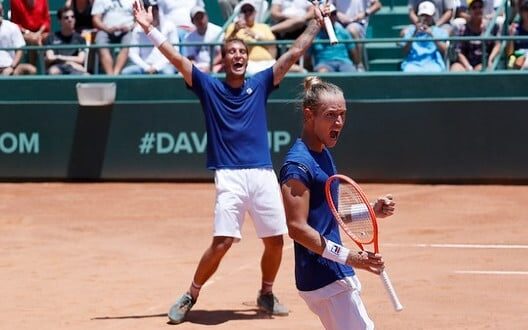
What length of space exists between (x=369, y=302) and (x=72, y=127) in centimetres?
800

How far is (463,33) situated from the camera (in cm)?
1593

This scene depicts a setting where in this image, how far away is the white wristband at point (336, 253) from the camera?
17.6 feet

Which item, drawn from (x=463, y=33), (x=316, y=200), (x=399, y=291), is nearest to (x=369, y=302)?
(x=399, y=291)

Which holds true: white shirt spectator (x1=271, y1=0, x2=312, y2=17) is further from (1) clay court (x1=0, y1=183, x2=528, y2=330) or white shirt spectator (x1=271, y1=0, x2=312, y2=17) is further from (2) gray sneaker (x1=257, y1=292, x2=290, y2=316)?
(2) gray sneaker (x1=257, y1=292, x2=290, y2=316)

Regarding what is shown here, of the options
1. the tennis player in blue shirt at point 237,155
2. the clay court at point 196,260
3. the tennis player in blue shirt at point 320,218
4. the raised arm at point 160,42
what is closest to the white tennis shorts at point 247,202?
the tennis player in blue shirt at point 237,155

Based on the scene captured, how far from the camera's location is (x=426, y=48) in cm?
1540

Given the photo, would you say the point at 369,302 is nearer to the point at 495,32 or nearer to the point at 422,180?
the point at 422,180

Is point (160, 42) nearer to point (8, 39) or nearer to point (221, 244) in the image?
point (221, 244)

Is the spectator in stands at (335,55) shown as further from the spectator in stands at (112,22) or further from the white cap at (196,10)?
the spectator in stands at (112,22)

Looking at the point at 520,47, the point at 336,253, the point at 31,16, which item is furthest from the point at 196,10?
the point at 336,253

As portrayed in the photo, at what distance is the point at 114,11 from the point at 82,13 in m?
0.57

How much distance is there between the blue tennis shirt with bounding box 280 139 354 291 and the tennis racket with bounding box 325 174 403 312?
5cm

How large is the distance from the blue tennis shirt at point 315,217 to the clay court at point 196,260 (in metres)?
2.77

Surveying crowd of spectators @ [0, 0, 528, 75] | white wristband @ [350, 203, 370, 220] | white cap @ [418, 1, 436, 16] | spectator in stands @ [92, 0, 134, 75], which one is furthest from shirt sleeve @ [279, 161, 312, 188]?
spectator in stands @ [92, 0, 134, 75]
